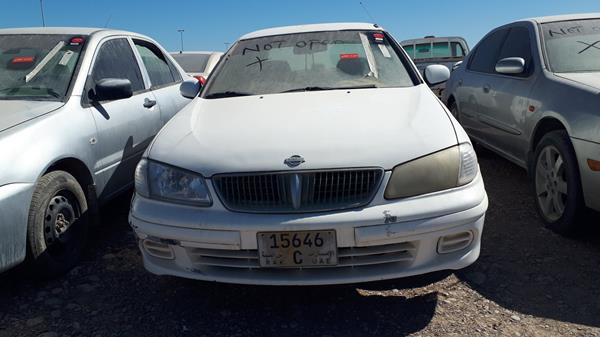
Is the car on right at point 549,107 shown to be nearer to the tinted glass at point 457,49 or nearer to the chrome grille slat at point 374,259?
the chrome grille slat at point 374,259

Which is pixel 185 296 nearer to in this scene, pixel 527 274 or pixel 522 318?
pixel 522 318

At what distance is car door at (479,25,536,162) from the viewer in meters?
4.24

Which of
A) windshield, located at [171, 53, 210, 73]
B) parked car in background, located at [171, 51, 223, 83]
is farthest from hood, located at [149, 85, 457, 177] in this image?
windshield, located at [171, 53, 210, 73]

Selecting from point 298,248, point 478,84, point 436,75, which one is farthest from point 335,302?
point 478,84

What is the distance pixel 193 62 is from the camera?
1042cm

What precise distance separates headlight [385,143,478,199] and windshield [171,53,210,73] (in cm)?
797

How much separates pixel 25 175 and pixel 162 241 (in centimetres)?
87

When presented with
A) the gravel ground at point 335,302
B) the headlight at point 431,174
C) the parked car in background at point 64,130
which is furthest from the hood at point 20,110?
the headlight at point 431,174

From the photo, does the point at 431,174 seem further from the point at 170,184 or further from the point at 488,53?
the point at 488,53

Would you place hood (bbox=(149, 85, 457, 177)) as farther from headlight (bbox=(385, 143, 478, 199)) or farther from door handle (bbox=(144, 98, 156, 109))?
door handle (bbox=(144, 98, 156, 109))

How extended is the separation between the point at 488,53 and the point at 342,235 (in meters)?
3.84

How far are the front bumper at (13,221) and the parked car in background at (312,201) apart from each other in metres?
0.61

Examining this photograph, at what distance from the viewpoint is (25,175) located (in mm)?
2779

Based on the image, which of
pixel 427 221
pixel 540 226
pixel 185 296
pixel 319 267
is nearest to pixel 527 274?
pixel 540 226
